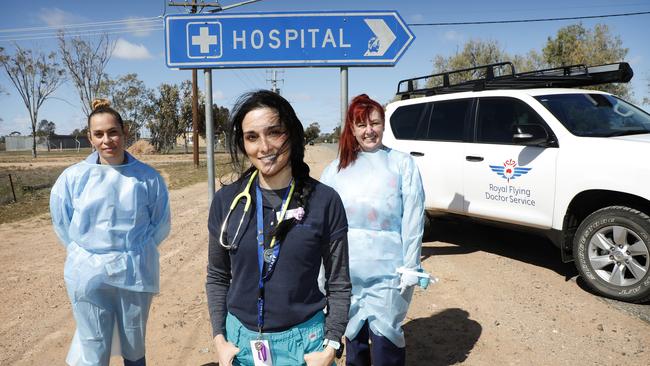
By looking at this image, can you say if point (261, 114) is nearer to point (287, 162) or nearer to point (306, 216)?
point (287, 162)

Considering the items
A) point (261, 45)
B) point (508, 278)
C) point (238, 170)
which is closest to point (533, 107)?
point (508, 278)

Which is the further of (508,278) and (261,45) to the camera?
(508,278)

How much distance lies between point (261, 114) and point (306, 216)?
0.39 metres

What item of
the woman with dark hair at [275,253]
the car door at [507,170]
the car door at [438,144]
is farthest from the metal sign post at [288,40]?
the car door at [438,144]

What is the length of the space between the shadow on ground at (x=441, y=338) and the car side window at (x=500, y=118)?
6.91ft

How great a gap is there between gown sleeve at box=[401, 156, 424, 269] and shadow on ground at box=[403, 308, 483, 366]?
1163 millimetres

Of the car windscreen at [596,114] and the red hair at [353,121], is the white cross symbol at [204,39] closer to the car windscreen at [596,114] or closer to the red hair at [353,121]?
the red hair at [353,121]

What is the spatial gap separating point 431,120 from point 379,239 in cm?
385

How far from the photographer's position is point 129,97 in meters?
42.4

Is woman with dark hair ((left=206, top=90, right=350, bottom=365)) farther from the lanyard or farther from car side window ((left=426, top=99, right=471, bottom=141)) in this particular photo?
car side window ((left=426, top=99, right=471, bottom=141))

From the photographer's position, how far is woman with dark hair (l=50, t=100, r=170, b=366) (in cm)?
259

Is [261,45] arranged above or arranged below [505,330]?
above

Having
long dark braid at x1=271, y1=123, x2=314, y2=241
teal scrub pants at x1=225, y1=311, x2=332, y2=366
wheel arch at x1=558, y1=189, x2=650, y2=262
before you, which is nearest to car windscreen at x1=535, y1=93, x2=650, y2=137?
wheel arch at x1=558, y1=189, x2=650, y2=262

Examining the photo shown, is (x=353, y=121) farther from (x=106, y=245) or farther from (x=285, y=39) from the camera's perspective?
(x=106, y=245)
